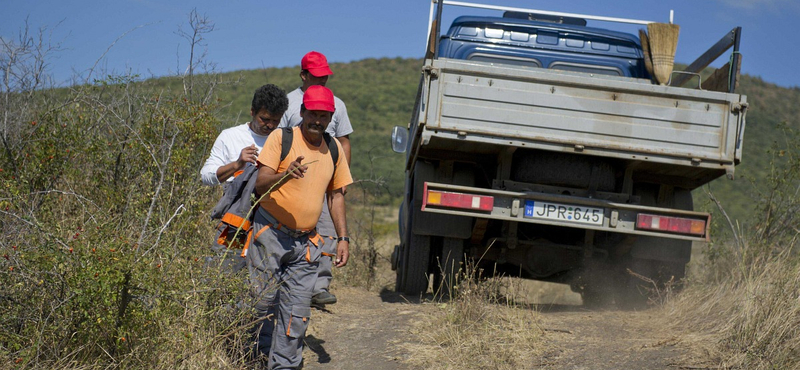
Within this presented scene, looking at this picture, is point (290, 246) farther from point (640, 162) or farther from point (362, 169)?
point (362, 169)

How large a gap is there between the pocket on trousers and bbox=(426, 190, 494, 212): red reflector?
65.3 inches

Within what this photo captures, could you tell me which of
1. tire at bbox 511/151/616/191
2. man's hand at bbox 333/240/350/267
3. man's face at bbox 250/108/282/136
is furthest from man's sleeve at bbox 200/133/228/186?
tire at bbox 511/151/616/191

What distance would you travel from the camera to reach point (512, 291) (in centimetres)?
539

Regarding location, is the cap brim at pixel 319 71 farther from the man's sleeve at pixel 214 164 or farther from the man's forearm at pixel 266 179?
the man's forearm at pixel 266 179

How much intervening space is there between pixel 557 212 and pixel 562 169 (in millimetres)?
358

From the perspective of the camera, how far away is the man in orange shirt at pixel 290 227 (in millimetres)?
4039

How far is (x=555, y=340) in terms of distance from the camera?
4.89m

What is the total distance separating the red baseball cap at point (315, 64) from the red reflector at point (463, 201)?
112 cm

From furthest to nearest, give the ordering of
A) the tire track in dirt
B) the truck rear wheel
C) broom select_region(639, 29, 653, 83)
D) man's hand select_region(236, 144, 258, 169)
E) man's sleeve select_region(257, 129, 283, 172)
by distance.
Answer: broom select_region(639, 29, 653, 83)
the truck rear wheel
the tire track in dirt
man's hand select_region(236, 144, 258, 169)
man's sleeve select_region(257, 129, 283, 172)

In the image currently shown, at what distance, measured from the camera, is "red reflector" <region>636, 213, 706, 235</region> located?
18.1 feet

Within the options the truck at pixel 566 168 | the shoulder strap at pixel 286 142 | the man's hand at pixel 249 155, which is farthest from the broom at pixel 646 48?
the man's hand at pixel 249 155

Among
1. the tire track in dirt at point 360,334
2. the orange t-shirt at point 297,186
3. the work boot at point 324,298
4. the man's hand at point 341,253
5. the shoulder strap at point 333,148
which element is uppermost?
the shoulder strap at point 333,148

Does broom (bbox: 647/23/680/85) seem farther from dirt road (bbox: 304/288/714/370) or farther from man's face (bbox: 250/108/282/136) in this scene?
man's face (bbox: 250/108/282/136)

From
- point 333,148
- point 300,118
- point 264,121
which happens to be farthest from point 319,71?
point 333,148
